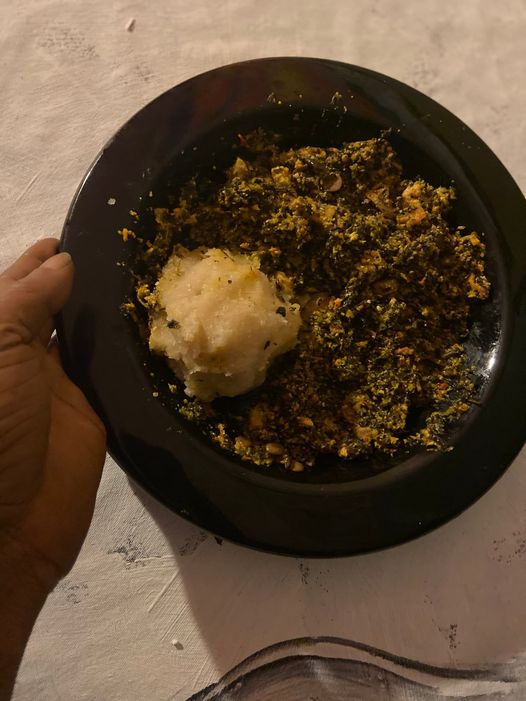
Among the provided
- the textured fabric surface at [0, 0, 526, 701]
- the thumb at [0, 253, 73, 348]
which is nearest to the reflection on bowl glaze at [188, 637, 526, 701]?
the textured fabric surface at [0, 0, 526, 701]

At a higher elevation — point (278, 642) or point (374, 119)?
point (374, 119)

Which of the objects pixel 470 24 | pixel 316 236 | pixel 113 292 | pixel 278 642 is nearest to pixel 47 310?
pixel 113 292

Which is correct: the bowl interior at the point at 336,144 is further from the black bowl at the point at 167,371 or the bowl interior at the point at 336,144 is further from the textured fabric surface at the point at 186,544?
the textured fabric surface at the point at 186,544

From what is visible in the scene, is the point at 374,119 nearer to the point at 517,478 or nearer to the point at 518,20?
the point at 518,20

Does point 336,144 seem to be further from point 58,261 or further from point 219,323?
point 58,261

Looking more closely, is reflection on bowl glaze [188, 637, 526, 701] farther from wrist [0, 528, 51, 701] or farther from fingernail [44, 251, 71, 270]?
fingernail [44, 251, 71, 270]

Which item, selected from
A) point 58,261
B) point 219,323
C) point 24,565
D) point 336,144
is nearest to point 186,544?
point 24,565
